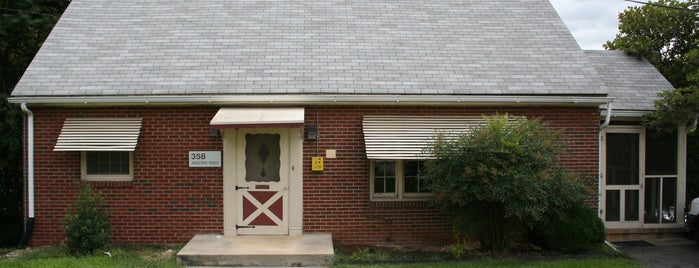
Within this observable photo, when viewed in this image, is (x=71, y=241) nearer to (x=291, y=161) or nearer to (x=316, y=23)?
(x=291, y=161)

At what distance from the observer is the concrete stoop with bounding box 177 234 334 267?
7.98m

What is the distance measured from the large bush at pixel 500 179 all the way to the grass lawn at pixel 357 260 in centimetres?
56

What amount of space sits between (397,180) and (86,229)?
502 centimetres

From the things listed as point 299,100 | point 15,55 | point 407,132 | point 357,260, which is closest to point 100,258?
point 357,260

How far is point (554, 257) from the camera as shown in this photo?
8430 millimetres

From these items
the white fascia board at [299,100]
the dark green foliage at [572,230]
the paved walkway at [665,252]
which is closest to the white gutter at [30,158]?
the white fascia board at [299,100]

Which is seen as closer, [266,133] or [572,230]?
[572,230]

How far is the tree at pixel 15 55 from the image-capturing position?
12.7 m

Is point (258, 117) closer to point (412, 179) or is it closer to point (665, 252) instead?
point (412, 179)

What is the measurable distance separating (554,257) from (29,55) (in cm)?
1300

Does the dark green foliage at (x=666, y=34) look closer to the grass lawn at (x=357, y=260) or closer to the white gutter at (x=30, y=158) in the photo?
the grass lawn at (x=357, y=260)

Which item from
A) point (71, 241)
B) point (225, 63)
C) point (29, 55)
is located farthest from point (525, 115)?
point (29, 55)

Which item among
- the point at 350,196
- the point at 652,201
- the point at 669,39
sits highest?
the point at 669,39

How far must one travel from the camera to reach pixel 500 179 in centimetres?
784
